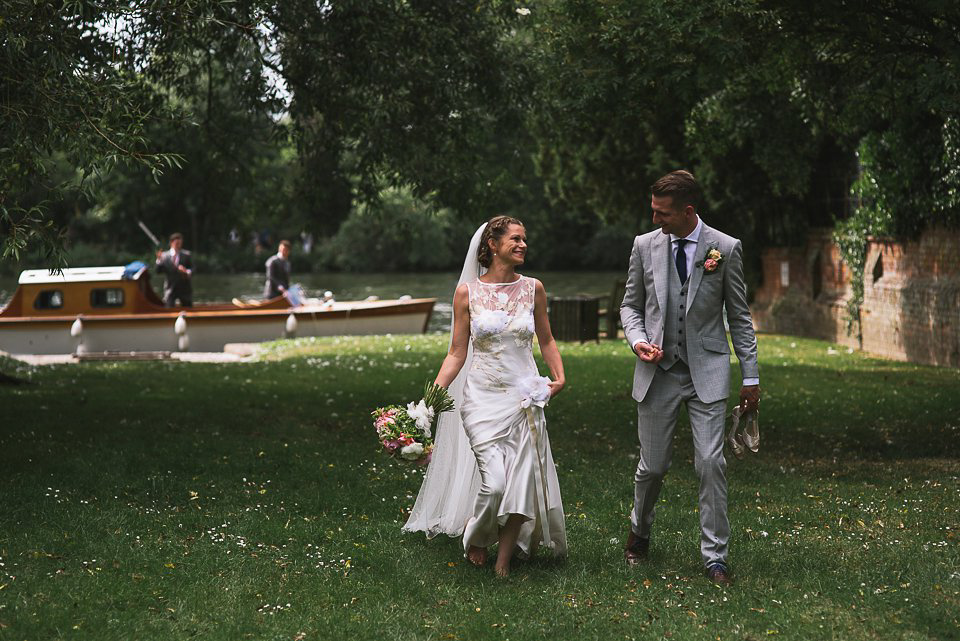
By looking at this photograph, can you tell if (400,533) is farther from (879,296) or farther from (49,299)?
(49,299)

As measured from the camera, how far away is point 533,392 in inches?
271

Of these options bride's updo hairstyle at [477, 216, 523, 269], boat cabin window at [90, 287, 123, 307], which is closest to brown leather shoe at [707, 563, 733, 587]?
bride's updo hairstyle at [477, 216, 523, 269]

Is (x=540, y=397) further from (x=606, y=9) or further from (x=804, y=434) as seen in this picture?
(x=804, y=434)

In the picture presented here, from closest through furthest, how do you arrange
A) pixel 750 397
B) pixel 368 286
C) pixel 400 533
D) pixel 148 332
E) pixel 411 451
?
pixel 750 397 < pixel 411 451 < pixel 400 533 < pixel 148 332 < pixel 368 286

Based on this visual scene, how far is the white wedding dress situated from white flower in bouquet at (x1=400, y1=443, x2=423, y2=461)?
367 millimetres

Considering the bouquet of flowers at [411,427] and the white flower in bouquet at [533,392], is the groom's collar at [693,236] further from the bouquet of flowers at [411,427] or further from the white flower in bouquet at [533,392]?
the bouquet of flowers at [411,427]

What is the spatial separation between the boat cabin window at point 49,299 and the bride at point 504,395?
20250 millimetres

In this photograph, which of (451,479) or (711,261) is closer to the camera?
(711,261)

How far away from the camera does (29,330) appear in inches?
987

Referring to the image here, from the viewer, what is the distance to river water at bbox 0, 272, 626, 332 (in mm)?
44625

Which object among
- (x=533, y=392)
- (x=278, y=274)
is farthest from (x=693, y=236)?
(x=278, y=274)

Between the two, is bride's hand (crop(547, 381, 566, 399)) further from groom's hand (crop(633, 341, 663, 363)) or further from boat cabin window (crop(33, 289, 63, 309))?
boat cabin window (crop(33, 289, 63, 309))

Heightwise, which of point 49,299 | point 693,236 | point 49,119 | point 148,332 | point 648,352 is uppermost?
point 49,119

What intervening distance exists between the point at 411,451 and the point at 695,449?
165 cm
